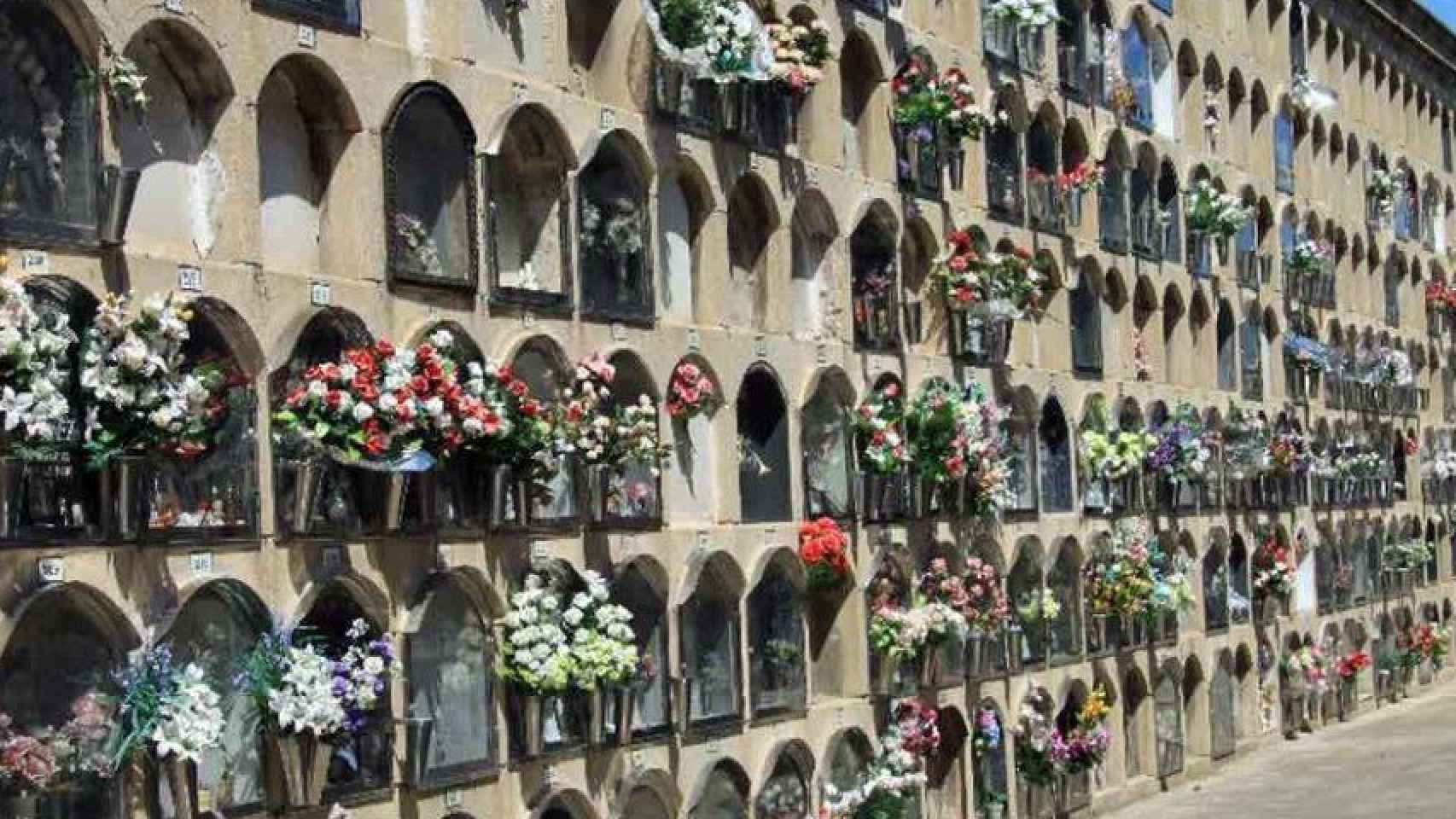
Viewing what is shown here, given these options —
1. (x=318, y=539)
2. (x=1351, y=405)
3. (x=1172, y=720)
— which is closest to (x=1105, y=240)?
(x=1172, y=720)

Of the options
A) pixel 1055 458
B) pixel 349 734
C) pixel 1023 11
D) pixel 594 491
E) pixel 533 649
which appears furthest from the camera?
pixel 1055 458

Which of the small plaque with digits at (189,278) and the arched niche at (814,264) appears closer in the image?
the small plaque with digits at (189,278)

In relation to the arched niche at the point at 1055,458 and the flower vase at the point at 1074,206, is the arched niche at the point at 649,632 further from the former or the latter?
the flower vase at the point at 1074,206

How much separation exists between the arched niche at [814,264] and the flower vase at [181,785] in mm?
6084

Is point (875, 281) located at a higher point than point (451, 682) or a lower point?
higher

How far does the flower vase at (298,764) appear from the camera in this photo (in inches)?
359

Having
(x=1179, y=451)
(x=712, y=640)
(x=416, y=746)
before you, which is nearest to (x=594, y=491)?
(x=712, y=640)

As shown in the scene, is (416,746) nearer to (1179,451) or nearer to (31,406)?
(31,406)

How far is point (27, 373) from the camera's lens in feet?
25.2

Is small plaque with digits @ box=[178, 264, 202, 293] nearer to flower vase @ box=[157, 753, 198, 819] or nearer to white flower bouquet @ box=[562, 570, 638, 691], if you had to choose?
flower vase @ box=[157, 753, 198, 819]

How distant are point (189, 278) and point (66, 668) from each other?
151cm

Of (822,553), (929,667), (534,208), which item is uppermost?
(534,208)

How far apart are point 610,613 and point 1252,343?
44.0 feet

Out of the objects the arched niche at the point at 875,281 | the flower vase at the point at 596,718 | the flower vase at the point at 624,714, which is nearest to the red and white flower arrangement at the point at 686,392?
the flower vase at the point at 624,714
